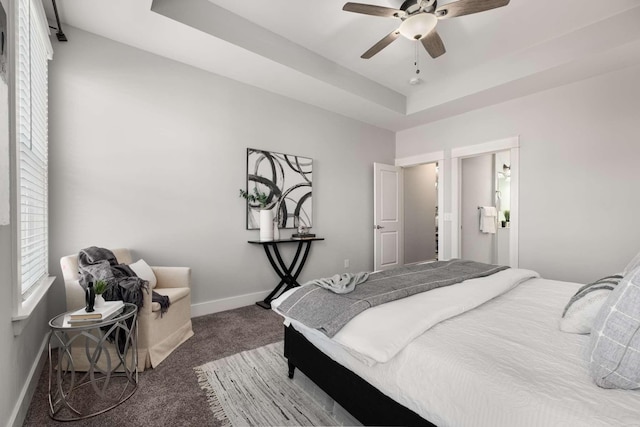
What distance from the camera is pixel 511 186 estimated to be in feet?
12.4

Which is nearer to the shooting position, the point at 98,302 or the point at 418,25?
the point at 98,302

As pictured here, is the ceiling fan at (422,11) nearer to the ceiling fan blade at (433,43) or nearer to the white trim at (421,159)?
the ceiling fan blade at (433,43)

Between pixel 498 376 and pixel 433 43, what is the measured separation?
2529mm

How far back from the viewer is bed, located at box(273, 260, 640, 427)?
85 cm

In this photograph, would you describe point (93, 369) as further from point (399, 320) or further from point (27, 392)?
point (399, 320)

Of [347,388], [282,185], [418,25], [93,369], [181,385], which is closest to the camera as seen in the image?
[347,388]

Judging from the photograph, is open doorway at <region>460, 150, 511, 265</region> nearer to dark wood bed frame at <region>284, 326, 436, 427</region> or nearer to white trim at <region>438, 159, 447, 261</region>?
white trim at <region>438, 159, 447, 261</region>

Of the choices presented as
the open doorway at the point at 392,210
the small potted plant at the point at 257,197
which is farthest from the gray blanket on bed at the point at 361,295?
the open doorway at the point at 392,210

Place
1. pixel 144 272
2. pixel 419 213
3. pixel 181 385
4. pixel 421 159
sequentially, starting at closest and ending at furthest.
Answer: pixel 181 385
pixel 144 272
pixel 421 159
pixel 419 213

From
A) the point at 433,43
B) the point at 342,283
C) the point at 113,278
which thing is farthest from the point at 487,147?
the point at 113,278

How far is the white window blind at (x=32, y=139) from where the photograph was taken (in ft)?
5.57

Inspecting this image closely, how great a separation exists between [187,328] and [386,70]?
141 inches

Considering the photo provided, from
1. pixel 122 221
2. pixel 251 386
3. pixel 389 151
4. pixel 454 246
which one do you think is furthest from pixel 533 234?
pixel 122 221

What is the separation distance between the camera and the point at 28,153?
6.14 ft
